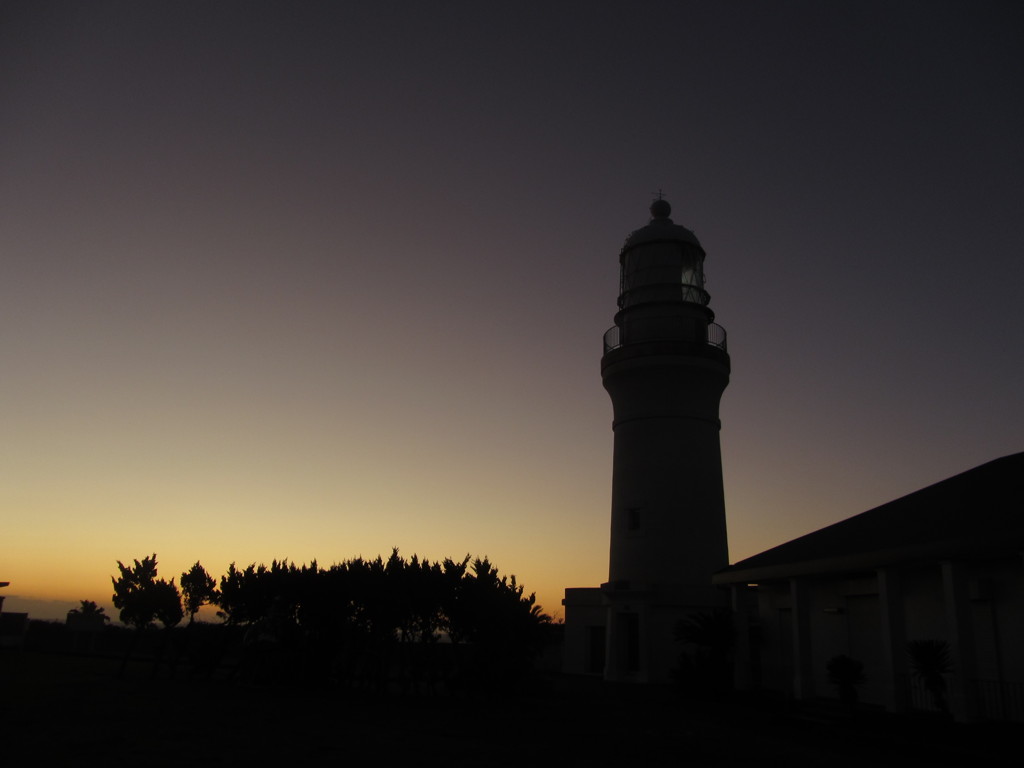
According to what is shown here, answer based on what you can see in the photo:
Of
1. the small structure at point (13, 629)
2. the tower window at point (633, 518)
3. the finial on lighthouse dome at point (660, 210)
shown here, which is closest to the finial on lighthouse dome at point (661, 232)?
the finial on lighthouse dome at point (660, 210)

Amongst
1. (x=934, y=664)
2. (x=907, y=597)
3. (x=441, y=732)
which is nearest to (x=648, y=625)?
(x=907, y=597)

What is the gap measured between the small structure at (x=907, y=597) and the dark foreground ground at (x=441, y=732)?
123 cm

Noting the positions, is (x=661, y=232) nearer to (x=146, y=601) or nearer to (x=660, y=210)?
(x=660, y=210)

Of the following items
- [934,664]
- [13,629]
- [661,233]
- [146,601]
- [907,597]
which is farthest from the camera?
[13,629]

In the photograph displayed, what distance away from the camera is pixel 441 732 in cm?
1355

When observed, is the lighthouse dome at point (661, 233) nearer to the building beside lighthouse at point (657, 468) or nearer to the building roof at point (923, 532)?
the building beside lighthouse at point (657, 468)

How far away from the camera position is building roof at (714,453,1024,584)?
13.5 m

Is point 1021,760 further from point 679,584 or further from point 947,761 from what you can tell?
point 679,584

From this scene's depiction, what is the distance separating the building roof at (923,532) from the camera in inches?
532

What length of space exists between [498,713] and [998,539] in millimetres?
10352

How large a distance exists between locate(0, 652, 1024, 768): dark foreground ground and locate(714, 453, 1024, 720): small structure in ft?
4.02

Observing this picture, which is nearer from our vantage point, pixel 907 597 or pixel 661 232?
pixel 907 597

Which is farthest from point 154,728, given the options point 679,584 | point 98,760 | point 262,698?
point 679,584

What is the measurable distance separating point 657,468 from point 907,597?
34.6ft
